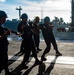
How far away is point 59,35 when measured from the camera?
19297 mm

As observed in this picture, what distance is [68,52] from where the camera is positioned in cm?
1138

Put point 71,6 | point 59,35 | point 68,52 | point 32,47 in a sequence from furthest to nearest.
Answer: point 71,6 < point 59,35 < point 68,52 < point 32,47

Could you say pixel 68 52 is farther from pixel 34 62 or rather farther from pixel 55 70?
pixel 55 70

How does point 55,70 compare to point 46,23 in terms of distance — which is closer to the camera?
point 55,70

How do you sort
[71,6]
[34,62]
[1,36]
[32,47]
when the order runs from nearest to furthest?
[1,36]
[32,47]
[34,62]
[71,6]

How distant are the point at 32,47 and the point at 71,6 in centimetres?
2736

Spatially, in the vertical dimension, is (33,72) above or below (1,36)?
below

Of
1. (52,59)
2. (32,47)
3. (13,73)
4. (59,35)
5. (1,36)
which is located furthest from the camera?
(59,35)

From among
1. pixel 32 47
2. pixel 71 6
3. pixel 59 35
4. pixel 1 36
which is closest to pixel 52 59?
pixel 32 47

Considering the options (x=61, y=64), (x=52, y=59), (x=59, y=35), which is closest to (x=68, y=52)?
(x=52, y=59)

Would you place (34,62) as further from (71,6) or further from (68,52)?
(71,6)

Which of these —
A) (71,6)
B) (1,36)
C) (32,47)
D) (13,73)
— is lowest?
(13,73)

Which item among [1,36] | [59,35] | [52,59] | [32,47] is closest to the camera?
[1,36]

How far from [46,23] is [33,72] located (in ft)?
9.48
